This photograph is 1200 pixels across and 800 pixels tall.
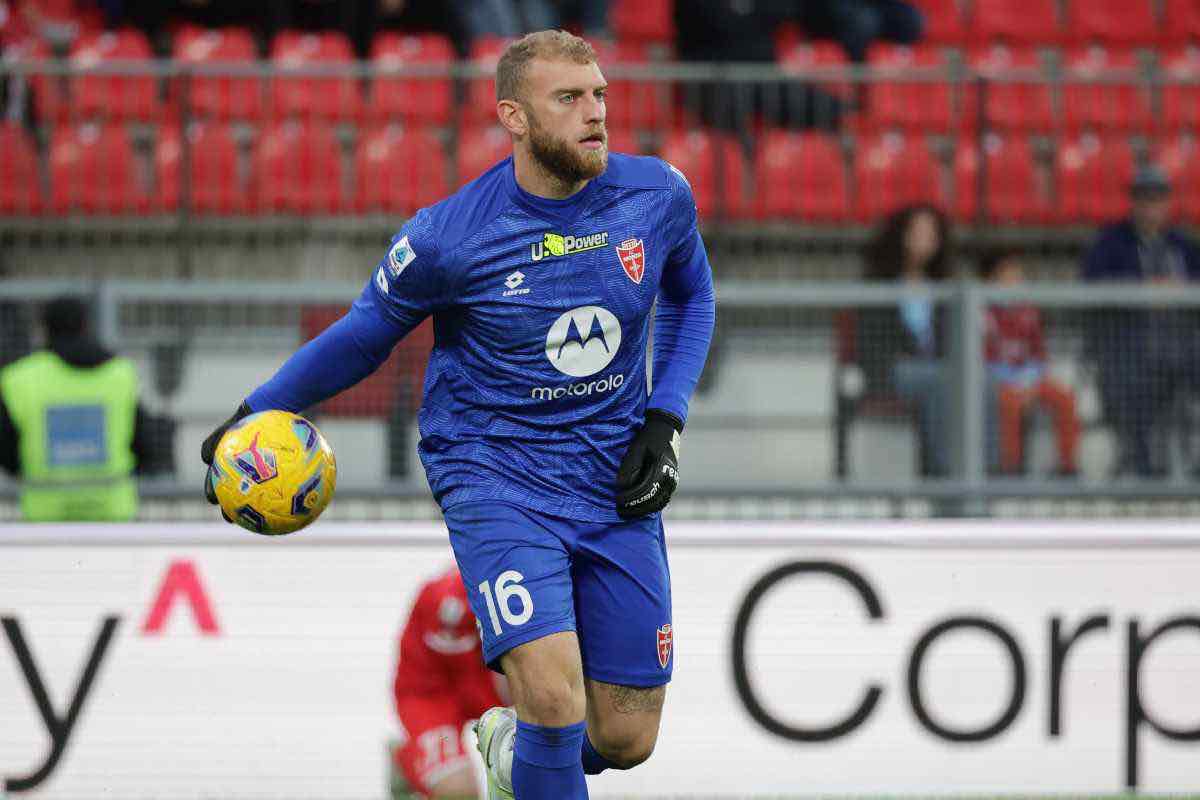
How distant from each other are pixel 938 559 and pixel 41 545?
3.16m

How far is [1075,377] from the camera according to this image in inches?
336

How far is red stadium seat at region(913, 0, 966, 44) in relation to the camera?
13.5 m

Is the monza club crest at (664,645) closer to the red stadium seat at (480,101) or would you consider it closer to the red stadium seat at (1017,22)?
the red stadium seat at (480,101)

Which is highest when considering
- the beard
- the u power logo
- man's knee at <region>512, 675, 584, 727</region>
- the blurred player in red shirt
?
the beard

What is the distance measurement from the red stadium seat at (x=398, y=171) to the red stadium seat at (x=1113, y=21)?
5566 mm

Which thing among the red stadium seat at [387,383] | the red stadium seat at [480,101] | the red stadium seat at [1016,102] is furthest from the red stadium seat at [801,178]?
the red stadium seat at [387,383]

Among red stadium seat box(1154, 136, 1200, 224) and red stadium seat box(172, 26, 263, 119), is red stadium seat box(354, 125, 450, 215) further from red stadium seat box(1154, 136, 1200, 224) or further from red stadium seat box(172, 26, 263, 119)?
red stadium seat box(1154, 136, 1200, 224)

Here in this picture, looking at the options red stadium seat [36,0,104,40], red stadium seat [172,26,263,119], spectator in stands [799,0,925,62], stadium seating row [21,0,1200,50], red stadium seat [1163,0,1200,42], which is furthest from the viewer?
red stadium seat [1163,0,1200,42]

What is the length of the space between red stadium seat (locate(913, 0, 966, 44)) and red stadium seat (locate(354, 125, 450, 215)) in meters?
4.57

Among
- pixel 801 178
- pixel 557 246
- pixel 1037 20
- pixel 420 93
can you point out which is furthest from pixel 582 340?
pixel 1037 20

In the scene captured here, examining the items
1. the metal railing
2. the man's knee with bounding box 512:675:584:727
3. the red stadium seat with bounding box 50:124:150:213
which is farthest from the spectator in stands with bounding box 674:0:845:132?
the man's knee with bounding box 512:675:584:727

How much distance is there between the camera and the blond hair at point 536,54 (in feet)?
15.0

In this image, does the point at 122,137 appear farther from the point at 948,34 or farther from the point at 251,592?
the point at 948,34

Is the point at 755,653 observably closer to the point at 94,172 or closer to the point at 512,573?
the point at 512,573
